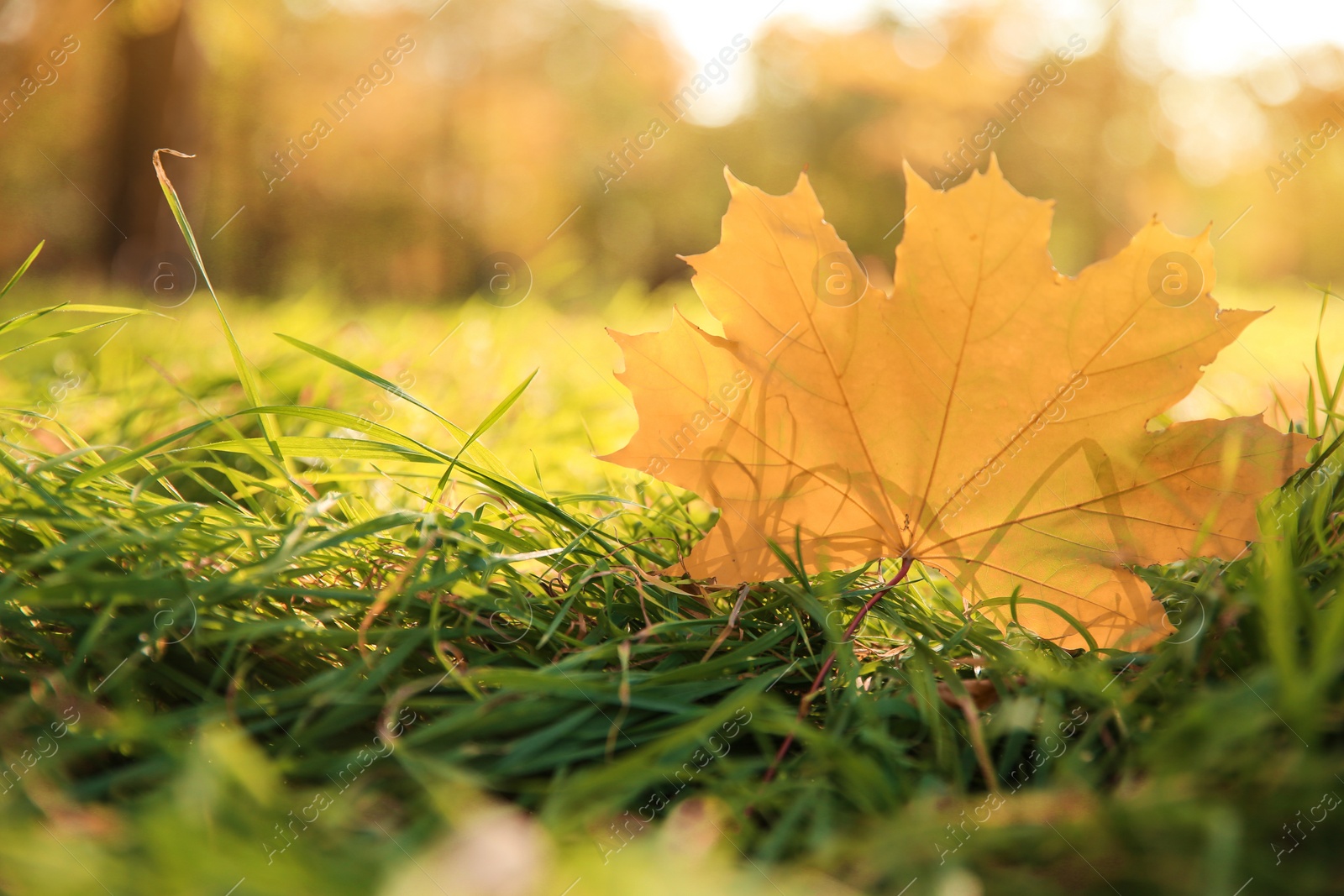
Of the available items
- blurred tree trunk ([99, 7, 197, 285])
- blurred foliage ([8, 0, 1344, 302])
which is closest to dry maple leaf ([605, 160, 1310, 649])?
blurred tree trunk ([99, 7, 197, 285])

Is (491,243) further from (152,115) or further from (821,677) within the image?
(821,677)

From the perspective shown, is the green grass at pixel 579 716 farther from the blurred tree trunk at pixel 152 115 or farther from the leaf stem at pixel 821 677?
the blurred tree trunk at pixel 152 115

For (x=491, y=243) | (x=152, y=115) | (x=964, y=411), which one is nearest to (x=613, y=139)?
(x=491, y=243)

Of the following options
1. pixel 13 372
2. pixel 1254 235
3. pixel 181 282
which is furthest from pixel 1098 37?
pixel 13 372

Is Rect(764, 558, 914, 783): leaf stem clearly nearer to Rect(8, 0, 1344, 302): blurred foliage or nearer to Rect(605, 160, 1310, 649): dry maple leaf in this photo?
Rect(605, 160, 1310, 649): dry maple leaf

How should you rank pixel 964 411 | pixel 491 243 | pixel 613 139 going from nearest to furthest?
pixel 964 411 < pixel 491 243 < pixel 613 139
